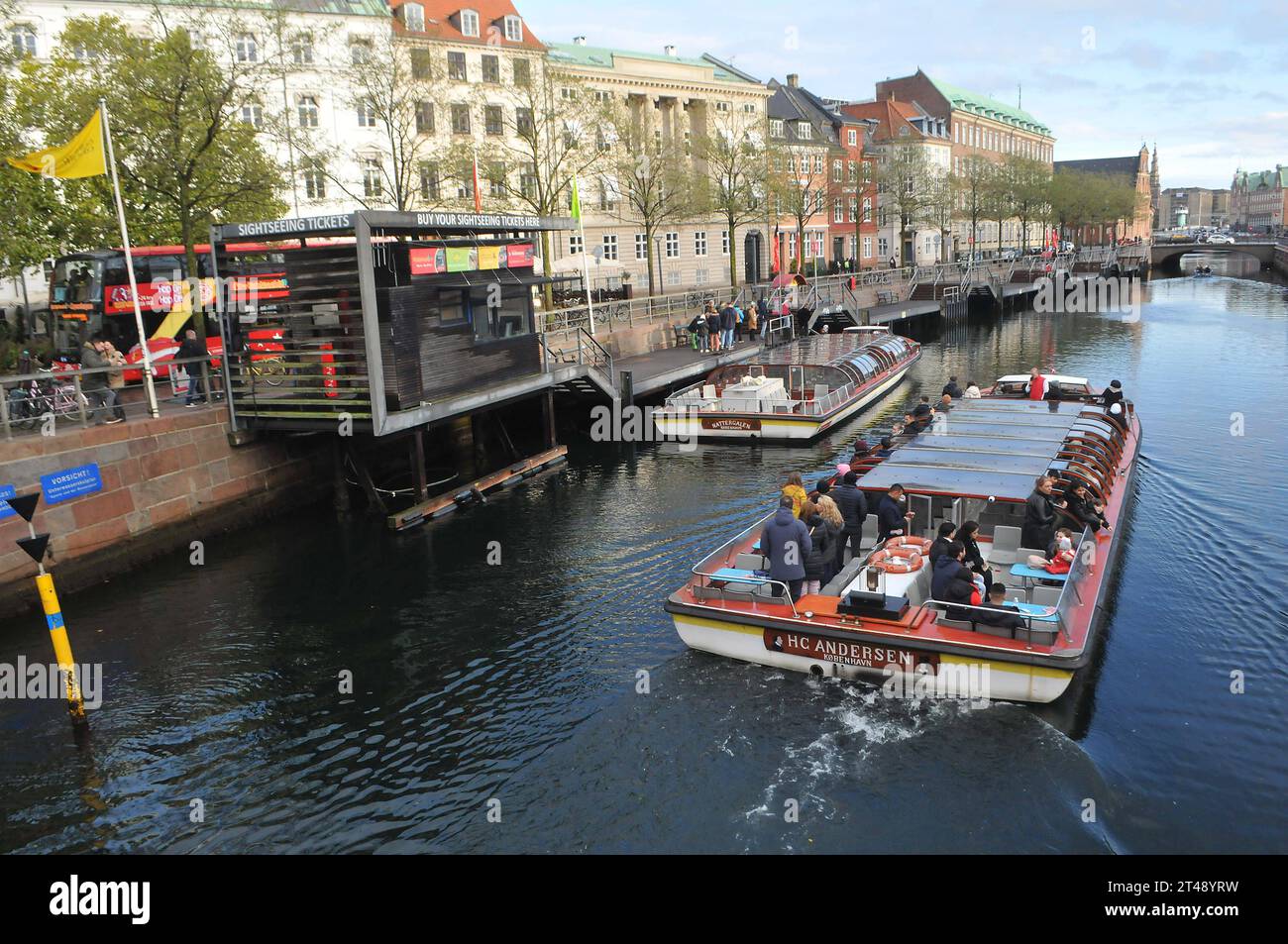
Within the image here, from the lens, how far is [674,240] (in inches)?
2803

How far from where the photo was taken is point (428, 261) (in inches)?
899

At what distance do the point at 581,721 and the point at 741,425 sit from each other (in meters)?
18.8

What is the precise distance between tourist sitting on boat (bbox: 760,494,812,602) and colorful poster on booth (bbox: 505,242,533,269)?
49.1 feet

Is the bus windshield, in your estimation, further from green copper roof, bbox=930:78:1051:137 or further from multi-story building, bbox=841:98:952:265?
green copper roof, bbox=930:78:1051:137

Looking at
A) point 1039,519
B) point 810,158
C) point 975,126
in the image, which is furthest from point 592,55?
point 975,126

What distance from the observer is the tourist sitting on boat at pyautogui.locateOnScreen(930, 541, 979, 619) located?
12.8m

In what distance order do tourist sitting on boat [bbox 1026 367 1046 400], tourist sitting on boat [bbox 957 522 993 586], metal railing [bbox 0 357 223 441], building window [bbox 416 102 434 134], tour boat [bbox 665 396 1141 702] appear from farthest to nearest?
building window [bbox 416 102 434 134] < tourist sitting on boat [bbox 1026 367 1046 400] < metal railing [bbox 0 357 223 441] < tourist sitting on boat [bbox 957 522 993 586] < tour boat [bbox 665 396 1141 702]

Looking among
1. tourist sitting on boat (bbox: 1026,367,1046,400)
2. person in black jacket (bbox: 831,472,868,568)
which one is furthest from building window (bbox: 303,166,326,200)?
person in black jacket (bbox: 831,472,868,568)

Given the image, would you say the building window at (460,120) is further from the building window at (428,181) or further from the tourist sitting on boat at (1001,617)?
the tourist sitting on boat at (1001,617)

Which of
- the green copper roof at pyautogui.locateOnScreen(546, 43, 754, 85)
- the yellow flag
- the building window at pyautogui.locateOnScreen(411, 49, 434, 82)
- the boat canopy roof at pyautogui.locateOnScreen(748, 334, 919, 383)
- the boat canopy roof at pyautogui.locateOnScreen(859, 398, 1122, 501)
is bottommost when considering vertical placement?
the boat canopy roof at pyautogui.locateOnScreen(859, 398, 1122, 501)

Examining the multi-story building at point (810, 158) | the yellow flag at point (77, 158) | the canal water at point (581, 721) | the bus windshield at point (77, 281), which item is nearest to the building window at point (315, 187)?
the bus windshield at point (77, 281)

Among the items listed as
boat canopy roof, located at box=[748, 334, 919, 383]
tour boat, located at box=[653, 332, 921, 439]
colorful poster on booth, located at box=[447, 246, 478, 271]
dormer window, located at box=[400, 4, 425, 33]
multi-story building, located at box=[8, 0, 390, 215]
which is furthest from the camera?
dormer window, located at box=[400, 4, 425, 33]
